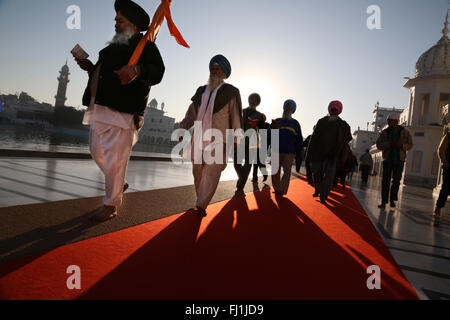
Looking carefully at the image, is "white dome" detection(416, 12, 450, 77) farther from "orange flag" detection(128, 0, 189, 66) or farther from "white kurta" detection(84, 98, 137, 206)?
"white kurta" detection(84, 98, 137, 206)

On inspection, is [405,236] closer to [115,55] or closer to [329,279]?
[329,279]

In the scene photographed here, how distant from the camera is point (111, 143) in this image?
2.80m

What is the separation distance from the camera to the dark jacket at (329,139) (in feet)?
16.9

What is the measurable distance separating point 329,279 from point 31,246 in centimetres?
201

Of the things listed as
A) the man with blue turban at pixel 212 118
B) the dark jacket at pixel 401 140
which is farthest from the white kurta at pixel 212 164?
the dark jacket at pixel 401 140

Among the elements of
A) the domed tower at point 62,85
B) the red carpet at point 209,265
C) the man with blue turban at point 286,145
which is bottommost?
the red carpet at point 209,265

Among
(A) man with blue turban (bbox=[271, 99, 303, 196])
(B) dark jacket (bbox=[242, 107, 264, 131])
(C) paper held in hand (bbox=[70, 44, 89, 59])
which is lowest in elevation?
(A) man with blue turban (bbox=[271, 99, 303, 196])

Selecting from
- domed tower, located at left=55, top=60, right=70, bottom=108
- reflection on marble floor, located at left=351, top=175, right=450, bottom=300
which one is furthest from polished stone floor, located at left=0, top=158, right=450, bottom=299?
domed tower, located at left=55, top=60, right=70, bottom=108

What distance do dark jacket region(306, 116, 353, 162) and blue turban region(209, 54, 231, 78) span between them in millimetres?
2480

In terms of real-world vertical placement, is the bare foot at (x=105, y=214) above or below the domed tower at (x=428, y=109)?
below

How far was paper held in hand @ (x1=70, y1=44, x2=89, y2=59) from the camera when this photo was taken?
2854 millimetres

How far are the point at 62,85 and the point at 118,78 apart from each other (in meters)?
123

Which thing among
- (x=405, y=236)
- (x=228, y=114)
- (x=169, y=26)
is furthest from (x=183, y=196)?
(x=405, y=236)

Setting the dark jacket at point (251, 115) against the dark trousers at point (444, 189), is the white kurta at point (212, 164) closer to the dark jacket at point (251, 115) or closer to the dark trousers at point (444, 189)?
the dark jacket at point (251, 115)
